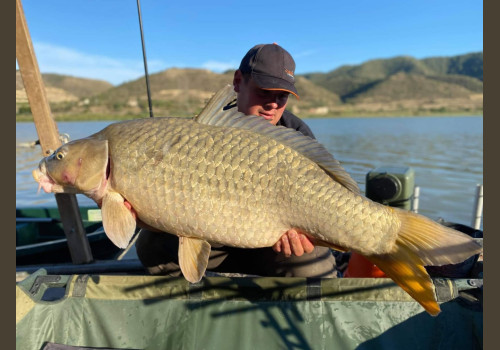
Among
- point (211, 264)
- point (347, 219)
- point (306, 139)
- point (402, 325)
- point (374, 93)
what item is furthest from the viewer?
point (374, 93)

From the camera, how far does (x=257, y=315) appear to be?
1620 mm

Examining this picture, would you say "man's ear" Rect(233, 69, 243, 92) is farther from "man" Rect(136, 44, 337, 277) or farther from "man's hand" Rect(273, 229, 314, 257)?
"man's hand" Rect(273, 229, 314, 257)

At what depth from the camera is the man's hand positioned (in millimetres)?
1397

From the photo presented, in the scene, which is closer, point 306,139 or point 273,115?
point 306,139

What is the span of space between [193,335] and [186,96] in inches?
87.1

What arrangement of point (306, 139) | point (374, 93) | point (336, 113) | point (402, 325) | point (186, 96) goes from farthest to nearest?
point (374, 93), point (336, 113), point (186, 96), point (402, 325), point (306, 139)

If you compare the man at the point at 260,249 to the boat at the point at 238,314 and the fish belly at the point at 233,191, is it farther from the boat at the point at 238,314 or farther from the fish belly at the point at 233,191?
the fish belly at the point at 233,191

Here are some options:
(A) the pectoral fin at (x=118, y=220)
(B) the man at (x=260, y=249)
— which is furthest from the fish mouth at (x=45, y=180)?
(B) the man at (x=260, y=249)

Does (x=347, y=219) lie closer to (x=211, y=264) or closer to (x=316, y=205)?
(x=316, y=205)

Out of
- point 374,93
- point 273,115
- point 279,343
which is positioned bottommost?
point 279,343

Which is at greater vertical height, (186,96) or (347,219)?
(186,96)

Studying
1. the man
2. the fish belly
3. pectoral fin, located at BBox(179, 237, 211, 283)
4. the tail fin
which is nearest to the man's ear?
the man

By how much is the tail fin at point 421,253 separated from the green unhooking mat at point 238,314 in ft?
0.97

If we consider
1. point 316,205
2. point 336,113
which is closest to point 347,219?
point 316,205
